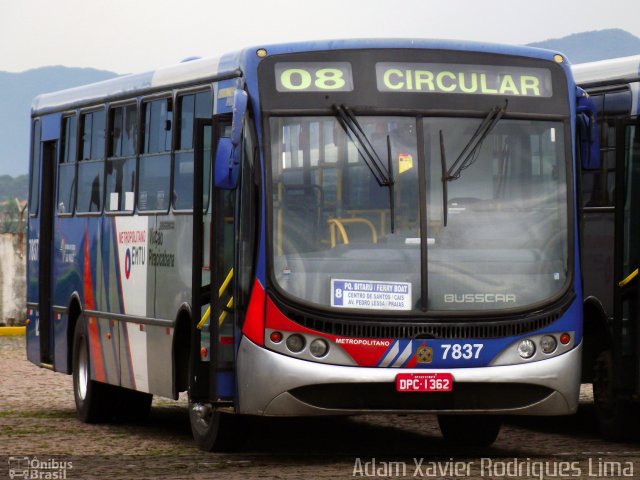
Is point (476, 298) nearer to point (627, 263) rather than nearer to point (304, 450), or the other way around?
point (627, 263)

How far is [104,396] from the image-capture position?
17406 mm

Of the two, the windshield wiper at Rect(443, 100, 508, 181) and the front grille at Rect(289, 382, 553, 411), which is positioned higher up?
the windshield wiper at Rect(443, 100, 508, 181)

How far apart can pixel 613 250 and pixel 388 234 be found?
8.96 ft

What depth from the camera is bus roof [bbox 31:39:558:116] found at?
41.6 feet

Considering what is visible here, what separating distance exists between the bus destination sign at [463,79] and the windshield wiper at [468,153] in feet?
0.61

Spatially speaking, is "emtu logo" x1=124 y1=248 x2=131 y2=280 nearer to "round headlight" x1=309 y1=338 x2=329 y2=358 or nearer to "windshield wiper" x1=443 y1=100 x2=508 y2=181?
→ "round headlight" x1=309 y1=338 x2=329 y2=358

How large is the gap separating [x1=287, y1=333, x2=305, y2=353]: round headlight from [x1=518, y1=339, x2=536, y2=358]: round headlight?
1.51 metres

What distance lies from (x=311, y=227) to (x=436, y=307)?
1009 millimetres

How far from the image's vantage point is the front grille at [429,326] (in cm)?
1217

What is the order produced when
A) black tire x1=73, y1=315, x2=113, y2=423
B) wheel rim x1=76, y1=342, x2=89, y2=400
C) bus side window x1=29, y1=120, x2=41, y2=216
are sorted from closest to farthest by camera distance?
black tire x1=73, y1=315, x2=113, y2=423 < wheel rim x1=76, y1=342, x2=89, y2=400 < bus side window x1=29, y1=120, x2=41, y2=216

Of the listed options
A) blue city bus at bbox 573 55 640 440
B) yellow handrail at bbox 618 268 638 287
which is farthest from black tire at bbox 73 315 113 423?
yellow handrail at bbox 618 268 638 287

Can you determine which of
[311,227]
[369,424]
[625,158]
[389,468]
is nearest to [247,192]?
[311,227]

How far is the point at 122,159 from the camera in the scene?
53.2 ft

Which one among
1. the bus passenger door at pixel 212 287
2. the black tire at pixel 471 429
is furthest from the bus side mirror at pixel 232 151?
the black tire at pixel 471 429
